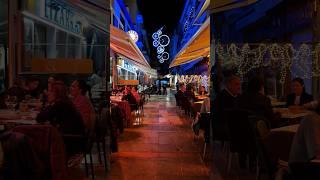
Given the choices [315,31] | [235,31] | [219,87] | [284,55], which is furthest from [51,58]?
[315,31]

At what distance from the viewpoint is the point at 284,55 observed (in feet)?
24.6

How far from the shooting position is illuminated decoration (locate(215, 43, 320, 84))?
7254mm

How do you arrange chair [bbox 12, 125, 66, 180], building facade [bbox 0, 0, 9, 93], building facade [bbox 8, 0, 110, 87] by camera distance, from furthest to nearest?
building facade [bbox 0, 0, 9, 93] < building facade [bbox 8, 0, 110, 87] < chair [bbox 12, 125, 66, 180]

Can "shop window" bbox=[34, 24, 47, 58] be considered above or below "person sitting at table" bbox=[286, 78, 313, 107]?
above

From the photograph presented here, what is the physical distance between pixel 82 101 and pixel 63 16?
247 cm

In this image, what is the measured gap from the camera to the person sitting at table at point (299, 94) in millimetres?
7402

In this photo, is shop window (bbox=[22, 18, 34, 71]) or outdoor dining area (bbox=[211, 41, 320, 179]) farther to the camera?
shop window (bbox=[22, 18, 34, 71])

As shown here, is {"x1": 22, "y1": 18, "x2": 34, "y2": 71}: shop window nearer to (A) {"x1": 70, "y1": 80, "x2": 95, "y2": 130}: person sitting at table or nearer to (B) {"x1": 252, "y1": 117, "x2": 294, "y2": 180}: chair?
(A) {"x1": 70, "y1": 80, "x2": 95, "y2": 130}: person sitting at table

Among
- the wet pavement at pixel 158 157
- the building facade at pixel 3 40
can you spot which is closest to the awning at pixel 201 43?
the wet pavement at pixel 158 157

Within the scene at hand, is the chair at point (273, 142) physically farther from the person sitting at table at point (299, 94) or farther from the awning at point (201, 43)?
the awning at point (201, 43)

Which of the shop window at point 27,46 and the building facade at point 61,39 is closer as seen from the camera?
the building facade at point 61,39

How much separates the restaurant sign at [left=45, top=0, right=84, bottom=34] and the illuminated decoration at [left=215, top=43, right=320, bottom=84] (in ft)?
8.41

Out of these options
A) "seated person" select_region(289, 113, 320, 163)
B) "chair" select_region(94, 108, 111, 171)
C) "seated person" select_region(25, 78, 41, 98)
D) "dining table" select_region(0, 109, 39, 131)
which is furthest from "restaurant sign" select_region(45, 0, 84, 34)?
"seated person" select_region(289, 113, 320, 163)

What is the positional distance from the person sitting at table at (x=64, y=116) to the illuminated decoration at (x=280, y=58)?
2803 mm
